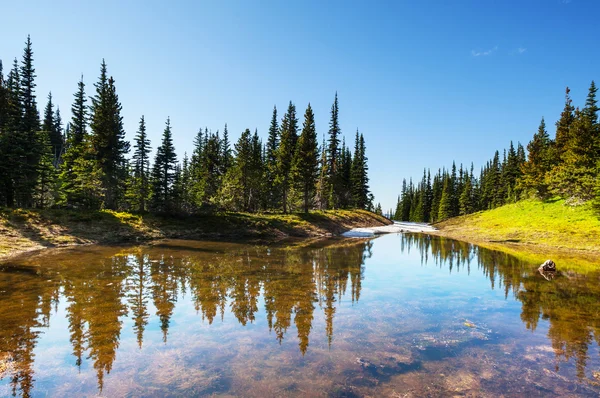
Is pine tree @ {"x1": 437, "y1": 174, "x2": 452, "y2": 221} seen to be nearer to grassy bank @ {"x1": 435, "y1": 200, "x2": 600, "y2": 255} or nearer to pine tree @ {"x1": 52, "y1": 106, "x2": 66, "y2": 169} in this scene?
grassy bank @ {"x1": 435, "y1": 200, "x2": 600, "y2": 255}

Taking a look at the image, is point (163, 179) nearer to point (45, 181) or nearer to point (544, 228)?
point (45, 181)

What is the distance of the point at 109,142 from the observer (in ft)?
138

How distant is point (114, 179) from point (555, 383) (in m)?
47.7

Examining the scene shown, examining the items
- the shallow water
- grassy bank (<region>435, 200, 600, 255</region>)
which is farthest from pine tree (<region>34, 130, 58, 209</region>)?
grassy bank (<region>435, 200, 600, 255</region>)

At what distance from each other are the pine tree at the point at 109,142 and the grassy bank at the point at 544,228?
49.8 m

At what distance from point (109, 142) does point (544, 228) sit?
58.0 meters

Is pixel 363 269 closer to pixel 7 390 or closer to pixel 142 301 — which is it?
pixel 142 301

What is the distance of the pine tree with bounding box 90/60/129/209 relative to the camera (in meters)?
41.2

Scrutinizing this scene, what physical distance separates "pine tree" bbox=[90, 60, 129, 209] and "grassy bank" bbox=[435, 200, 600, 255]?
49.8m

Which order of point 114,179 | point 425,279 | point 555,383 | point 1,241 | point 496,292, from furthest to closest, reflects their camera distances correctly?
point 114,179, point 1,241, point 425,279, point 496,292, point 555,383

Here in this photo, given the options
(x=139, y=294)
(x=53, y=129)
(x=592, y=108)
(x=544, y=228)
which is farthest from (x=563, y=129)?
(x=53, y=129)

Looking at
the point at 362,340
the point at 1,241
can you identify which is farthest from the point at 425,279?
the point at 1,241

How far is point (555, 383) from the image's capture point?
630 cm

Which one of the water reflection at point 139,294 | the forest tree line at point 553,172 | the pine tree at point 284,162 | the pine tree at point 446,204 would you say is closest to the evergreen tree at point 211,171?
the pine tree at point 284,162
